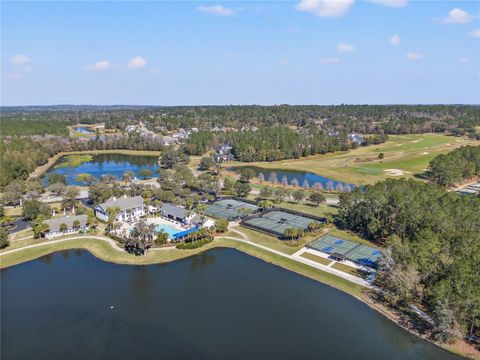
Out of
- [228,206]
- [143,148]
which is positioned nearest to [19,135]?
[143,148]

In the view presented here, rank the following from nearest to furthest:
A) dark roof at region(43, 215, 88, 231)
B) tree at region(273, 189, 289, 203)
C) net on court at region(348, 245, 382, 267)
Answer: net on court at region(348, 245, 382, 267)
dark roof at region(43, 215, 88, 231)
tree at region(273, 189, 289, 203)

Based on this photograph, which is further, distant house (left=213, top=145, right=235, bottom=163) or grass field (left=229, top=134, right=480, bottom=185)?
distant house (left=213, top=145, right=235, bottom=163)

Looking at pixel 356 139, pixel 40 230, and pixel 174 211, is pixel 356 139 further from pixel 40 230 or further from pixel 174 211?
pixel 40 230

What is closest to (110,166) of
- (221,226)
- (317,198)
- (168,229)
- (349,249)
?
(168,229)

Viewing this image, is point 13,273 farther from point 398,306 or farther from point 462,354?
point 462,354

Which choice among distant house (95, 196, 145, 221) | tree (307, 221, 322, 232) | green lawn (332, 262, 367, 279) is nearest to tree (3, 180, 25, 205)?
distant house (95, 196, 145, 221)

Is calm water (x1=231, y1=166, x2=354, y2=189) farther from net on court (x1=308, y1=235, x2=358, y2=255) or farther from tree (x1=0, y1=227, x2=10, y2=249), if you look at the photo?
tree (x1=0, y1=227, x2=10, y2=249)

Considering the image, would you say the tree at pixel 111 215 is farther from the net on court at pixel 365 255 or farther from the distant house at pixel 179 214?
the net on court at pixel 365 255
